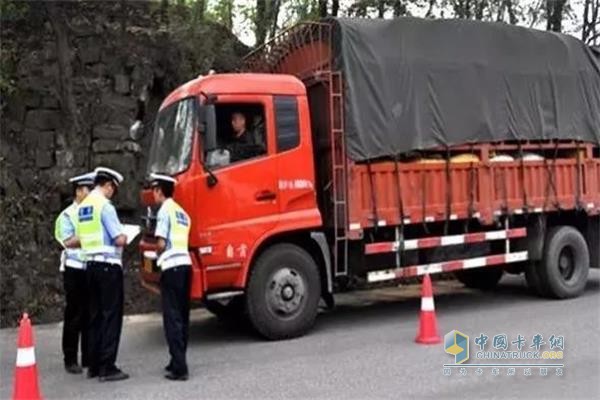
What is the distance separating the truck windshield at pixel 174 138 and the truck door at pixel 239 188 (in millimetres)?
260

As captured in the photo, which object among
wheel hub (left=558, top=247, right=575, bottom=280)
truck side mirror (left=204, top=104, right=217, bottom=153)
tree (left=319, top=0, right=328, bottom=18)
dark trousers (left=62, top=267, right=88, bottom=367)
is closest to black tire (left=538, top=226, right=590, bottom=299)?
wheel hub (left=558, top=247, right=575, bottom=280)

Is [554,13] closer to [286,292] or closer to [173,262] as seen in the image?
[286,292]

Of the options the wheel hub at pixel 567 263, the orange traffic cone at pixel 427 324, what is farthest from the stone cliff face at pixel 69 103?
the wheel hub at pixel 567 263

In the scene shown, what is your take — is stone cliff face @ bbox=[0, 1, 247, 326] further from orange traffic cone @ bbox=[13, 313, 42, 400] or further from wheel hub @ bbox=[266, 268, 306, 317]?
orange traffic cone @ bbox=[13, 313, 42, 400]

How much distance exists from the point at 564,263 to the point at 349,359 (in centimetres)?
464

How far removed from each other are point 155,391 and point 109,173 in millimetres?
1876

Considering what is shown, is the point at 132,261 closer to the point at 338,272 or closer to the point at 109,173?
the point at 338,272

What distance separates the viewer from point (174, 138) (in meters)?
7.67

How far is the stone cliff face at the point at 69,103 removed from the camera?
10.9 meters

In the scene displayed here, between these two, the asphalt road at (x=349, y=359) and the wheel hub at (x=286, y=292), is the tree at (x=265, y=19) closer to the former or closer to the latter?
the asphalt road at (x=349, y=359)

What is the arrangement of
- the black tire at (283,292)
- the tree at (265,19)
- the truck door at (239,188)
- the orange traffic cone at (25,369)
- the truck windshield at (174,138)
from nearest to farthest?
1. the orange traffic cone at (25,369)
2. the truck door at (239,188)
3. the truck windshield at (174,138)
4. the black tire at (283,292)
5. the tree at (265,19)

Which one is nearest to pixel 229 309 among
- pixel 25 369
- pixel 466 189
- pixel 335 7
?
pixel 466 189

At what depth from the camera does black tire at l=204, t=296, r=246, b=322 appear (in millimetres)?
8031

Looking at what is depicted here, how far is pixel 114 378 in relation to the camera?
20.5 feet
